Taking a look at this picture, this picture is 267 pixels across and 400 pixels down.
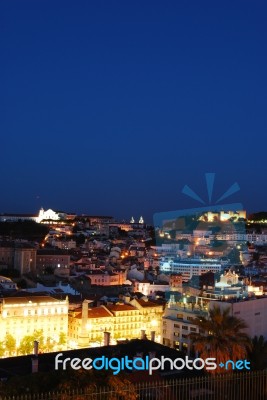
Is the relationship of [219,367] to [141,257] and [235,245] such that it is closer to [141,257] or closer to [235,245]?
[141,257]

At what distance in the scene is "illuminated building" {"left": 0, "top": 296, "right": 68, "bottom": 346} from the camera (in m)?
22.6

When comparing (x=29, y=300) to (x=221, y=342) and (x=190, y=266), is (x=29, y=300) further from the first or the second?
(x=190, y=266)

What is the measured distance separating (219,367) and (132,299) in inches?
599

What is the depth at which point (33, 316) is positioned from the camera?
23.1 metres

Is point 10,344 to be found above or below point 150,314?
below

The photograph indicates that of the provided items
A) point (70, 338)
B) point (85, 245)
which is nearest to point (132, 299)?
point (70, 338)

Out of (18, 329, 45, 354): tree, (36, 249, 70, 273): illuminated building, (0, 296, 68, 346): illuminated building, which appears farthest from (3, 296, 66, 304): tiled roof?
(36, 249, 70, 273): illuminated building

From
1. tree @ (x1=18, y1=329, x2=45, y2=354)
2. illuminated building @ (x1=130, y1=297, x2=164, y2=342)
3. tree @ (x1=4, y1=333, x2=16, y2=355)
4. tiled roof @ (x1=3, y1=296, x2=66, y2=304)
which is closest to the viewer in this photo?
tree @ (x1=18, y1=329, x2=45, y2=354)

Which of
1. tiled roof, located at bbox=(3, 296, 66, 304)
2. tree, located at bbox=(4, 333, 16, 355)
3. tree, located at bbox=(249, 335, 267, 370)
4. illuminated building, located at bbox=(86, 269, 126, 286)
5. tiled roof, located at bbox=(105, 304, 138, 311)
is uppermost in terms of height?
illuminated building, located at bbox=(86, 269, 126, 286)

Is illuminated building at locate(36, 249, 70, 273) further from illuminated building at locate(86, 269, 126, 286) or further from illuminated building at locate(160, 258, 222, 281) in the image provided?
illuminated building at locate(160, 258, 222, 281)

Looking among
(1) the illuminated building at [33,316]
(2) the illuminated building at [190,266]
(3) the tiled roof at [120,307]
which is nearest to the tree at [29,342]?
(1) the illuminated building at [33,316]

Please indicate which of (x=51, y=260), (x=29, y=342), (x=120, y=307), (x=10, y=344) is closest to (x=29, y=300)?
(x=29, y=342)

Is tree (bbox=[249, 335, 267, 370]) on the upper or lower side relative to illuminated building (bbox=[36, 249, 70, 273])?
lower

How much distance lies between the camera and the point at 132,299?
26141mm
